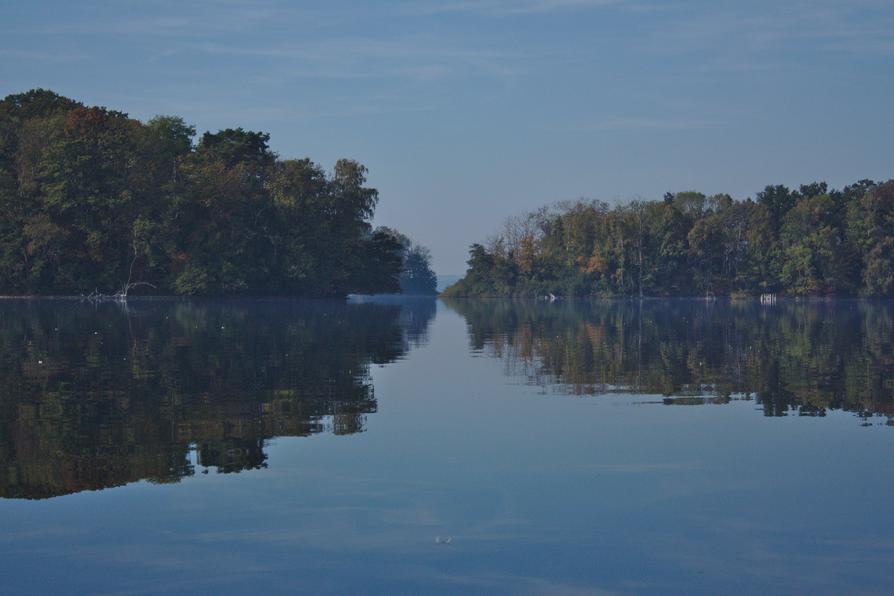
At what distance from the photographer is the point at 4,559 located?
35.0ft

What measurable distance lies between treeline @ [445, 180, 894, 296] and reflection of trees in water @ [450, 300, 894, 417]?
8460 centimetres

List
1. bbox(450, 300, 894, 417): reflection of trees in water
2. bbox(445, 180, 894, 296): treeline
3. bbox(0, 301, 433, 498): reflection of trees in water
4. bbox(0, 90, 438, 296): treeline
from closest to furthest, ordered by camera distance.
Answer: bbox(0, 301, 433, 498): reflection of trees in water < bbox(450, 300, 894, 417): reflection of trees in water < bbox(0, 90, 438, 296): treeline < bbox(445, 180, 894, 296): treeline

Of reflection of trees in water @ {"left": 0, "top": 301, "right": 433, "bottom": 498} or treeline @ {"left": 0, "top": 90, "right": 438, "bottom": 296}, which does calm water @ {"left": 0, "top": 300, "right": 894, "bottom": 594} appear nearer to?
Answer: reflection of trees in water @ {"left": 0, "top": 301, "right": 433, "bottom": 498}

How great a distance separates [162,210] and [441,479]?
88753mm

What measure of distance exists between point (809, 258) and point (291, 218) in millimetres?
69463

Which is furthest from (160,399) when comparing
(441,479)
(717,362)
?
(717,362)

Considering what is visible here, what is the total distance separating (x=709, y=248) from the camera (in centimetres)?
14275

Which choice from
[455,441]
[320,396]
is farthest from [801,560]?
[320,396]

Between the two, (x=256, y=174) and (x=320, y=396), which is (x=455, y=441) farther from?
(x=256, y=174)

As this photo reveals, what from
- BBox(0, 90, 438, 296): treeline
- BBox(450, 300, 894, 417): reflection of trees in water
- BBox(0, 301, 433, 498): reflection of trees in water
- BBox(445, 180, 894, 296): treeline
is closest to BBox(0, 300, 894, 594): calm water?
BBox(0, 301, 433, 498): reflection of trees in water

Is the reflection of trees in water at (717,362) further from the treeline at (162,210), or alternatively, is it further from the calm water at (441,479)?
the treeline at (162,210)

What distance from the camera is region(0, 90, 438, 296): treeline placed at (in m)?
92.1

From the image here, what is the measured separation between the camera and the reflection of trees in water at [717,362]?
24125 millimetres

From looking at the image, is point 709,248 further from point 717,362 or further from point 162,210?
point 717,362
